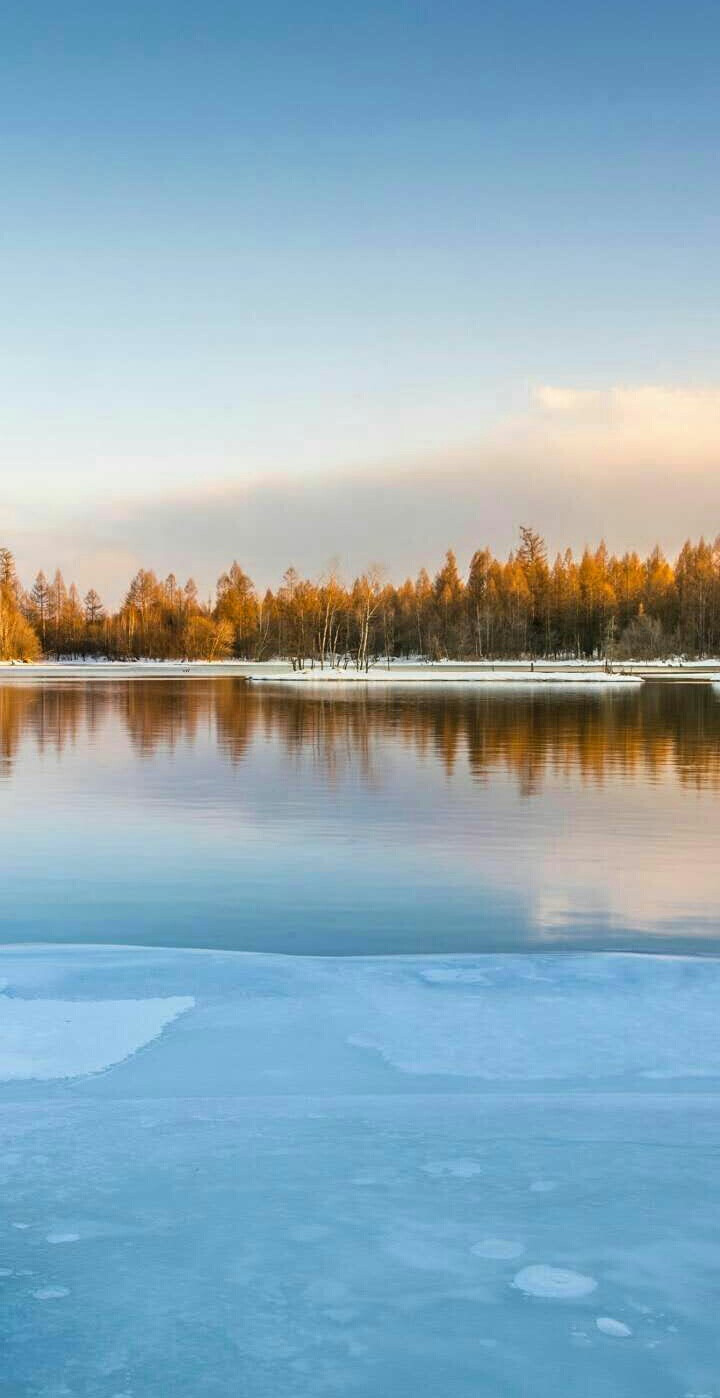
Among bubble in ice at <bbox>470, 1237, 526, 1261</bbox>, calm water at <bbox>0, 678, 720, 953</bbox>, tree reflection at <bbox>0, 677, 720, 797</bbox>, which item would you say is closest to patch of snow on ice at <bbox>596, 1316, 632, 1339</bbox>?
bubble in ice at <bbox>470, 1237, 526, 1261</bbox>

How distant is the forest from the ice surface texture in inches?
4388

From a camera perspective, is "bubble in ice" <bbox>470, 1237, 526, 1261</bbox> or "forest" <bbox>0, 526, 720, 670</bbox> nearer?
"bubble in ice" <bbox>470, 1237, 526, 1261</bbox>

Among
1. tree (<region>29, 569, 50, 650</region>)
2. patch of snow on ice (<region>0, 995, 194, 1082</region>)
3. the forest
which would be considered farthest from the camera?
tree (<region>29, 569, 50, 650</region>)

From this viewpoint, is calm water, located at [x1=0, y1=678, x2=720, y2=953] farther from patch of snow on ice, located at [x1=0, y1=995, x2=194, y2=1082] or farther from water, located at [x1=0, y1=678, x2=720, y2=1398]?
patch of snow on ice, located at [x1=0, y1=995, x2=194, y2=1082]

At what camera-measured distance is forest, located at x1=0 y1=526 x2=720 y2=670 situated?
133125mm

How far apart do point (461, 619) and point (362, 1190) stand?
14506 cm

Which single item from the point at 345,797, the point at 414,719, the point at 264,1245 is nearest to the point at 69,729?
the point at 414,719

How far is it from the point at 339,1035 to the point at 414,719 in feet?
96.1

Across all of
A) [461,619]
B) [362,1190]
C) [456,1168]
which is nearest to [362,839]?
[456,1168]

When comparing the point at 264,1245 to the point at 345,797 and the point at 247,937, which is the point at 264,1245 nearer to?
the point at 247,937

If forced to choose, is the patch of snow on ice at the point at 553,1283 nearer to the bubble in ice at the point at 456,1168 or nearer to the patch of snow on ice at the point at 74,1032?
the bubble in ice at the point at 456,1168

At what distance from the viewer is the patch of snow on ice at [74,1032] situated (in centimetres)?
576

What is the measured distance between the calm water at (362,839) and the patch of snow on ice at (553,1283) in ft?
15.7

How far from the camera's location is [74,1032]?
247 inches
